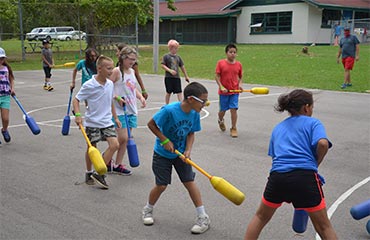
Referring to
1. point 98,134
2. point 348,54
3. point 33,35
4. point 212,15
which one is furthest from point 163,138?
point 33,35

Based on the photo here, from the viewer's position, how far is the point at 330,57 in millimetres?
25844

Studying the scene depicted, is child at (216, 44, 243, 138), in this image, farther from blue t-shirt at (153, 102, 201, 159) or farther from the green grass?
the green grass

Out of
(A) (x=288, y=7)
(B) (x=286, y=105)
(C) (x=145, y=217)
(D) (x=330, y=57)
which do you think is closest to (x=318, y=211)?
(B) (x=286, y=105)

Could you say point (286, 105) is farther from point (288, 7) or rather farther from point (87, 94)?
point (288, 7)

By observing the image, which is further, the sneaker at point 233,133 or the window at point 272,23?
the window at point 272,23

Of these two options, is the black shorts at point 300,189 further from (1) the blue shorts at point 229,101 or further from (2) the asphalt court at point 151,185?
(1) the blue shorts at point 229,101

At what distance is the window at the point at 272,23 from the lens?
4031cm

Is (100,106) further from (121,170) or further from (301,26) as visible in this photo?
(301,26)

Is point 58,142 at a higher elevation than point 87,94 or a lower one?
lower

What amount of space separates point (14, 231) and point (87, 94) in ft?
6.28

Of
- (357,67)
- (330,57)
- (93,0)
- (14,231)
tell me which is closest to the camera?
(14,231)

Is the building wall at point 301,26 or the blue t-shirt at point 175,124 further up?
the building wall at point 301,26

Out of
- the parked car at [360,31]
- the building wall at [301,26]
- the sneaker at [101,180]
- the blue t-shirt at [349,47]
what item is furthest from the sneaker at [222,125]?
the parked car at [360,31]

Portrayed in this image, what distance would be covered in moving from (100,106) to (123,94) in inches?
27.3
